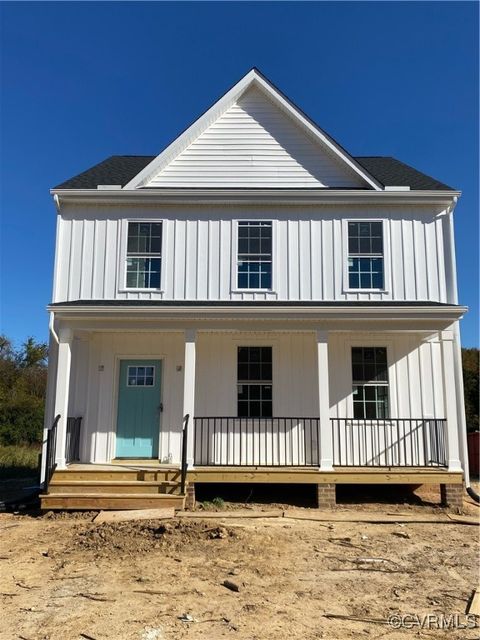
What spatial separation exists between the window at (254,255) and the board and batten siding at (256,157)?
108 cm

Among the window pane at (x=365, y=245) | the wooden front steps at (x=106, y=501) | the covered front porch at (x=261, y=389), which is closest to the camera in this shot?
the wooden front steps at (x=106, y=501)

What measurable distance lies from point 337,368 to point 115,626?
7.15 m

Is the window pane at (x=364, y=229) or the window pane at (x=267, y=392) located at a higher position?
the window pane at (x=364, y=229)

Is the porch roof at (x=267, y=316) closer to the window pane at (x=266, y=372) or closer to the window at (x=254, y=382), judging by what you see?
the window at (x=254, y=382)

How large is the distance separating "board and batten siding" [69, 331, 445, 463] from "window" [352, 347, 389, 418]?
0.13 metres

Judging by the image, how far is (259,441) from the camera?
10.1 metres

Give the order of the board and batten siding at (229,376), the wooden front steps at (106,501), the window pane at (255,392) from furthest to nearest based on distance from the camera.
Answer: the window pane at (255,392), the board and batten siding at (229,376), the wooden front steps at (106,501)

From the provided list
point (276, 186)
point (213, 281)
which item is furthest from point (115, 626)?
point (276, 186)

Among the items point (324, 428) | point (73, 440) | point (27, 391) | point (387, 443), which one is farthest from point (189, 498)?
point (27, 391)

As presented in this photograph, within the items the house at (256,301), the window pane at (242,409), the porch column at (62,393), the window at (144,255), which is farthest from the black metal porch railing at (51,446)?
the window pane at (242,409)

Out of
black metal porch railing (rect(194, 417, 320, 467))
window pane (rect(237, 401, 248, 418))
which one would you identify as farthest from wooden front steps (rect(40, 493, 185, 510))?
window pane (rect(237, 401, 248, 418))

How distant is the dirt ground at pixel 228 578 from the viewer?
441cm

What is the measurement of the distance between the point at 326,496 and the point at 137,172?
8443 millimetres

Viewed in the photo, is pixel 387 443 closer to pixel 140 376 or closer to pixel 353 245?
pixel 353 245
